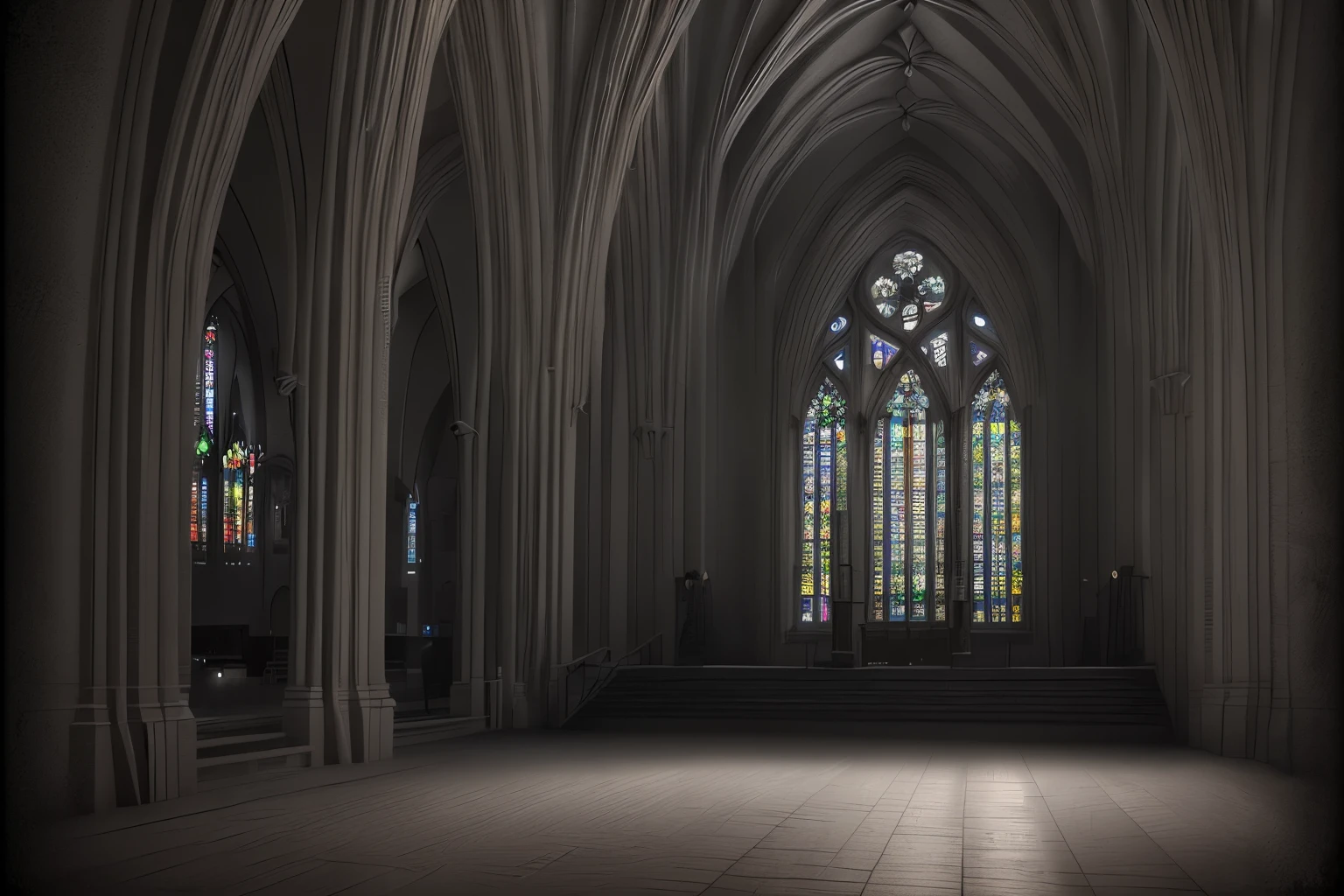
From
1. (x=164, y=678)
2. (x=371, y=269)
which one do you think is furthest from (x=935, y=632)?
(x=164, y=678)

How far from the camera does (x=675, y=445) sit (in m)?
20.4

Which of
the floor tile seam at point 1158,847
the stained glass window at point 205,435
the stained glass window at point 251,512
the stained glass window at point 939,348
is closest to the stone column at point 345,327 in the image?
the floor tile seam at point 1158,847

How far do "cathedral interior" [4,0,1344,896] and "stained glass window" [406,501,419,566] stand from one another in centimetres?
15

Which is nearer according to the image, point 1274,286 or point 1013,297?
point 1274,286

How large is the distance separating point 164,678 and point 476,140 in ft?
24.2

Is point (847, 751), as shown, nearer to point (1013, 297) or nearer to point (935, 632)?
point (935, 632)

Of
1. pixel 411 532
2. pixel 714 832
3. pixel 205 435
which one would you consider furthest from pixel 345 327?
pixel 411 532

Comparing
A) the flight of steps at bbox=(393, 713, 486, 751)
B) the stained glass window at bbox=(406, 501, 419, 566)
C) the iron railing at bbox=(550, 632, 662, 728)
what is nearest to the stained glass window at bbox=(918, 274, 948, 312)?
the stained glass window at bbox=(406, 501, 419, 566)

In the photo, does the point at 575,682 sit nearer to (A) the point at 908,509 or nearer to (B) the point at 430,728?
(B) the point at 430,728

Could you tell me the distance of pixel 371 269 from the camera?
1062cm

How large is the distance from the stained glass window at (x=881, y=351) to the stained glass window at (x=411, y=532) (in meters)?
10.2

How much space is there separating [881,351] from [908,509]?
3263mm

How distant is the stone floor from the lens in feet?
15.5

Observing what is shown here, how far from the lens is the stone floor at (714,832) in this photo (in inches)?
187
